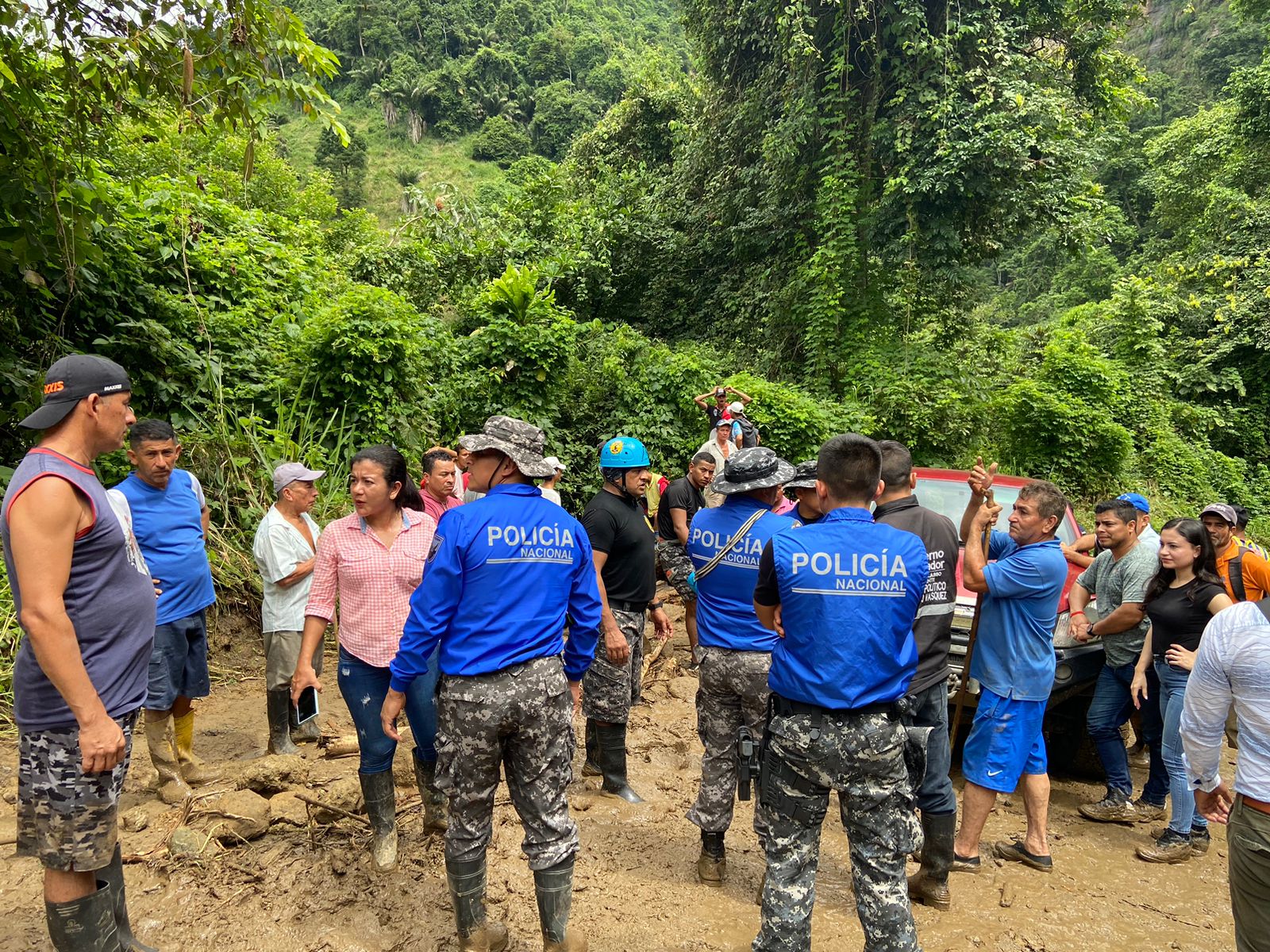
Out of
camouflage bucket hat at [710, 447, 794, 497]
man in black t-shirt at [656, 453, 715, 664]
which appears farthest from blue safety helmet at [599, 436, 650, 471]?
man in black t-shirt at [656, 453, 715, 664]

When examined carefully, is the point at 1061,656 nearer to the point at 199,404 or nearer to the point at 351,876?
the point at 351,876

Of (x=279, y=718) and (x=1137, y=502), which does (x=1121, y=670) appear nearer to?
(x=1137, y=502)

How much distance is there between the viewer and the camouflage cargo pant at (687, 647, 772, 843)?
3.82 metres

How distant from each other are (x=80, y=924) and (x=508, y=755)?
1.52 metres

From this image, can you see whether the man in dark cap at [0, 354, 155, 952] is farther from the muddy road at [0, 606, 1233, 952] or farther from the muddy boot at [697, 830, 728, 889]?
the muddy boot at [697, 830, 728, 889]

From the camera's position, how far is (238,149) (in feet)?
66.8

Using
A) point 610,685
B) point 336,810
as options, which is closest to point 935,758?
point 610,685

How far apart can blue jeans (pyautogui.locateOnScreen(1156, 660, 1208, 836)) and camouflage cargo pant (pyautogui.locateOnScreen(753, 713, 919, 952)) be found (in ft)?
8.35

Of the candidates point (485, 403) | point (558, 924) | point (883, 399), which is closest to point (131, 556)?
point (558, 924)

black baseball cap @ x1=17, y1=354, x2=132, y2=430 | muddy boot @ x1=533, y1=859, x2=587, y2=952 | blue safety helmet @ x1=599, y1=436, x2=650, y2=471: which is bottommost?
muddy boot @ x1=533, y1=859, x2=587, y2=952

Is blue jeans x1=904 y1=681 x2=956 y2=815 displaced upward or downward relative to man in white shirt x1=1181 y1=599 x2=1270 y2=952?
downward

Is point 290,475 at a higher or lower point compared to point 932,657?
higher

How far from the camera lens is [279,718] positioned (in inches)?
193

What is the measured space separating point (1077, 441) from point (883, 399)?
135 inches
